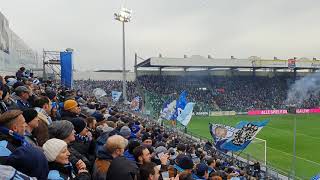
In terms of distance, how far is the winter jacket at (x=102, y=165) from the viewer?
464 centimetres

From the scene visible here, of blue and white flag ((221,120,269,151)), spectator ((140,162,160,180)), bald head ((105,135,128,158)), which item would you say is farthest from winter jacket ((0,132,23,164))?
blue and white flag ((221,120,269,151))

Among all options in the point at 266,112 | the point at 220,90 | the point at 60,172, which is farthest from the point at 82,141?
the point at 220,90

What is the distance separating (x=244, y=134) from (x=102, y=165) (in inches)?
505

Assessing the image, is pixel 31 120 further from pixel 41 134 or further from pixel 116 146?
pixel 116 146

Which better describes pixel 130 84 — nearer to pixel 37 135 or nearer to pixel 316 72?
pixel 316 72

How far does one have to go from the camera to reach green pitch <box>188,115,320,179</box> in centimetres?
2315

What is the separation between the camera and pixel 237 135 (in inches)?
671

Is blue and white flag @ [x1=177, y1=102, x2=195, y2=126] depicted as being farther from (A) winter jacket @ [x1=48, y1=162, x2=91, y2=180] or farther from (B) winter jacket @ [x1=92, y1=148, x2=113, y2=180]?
(A) winter jacket @ [x1=48, y1=162, x2=91, y2=180]

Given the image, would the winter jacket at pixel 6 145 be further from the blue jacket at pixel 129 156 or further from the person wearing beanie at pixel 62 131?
the blue jacket at pixel 129 156

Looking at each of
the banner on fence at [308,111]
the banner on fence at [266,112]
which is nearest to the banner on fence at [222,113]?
the banner on fence at [266,112]

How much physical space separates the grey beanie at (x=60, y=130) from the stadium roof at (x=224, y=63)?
166 feet

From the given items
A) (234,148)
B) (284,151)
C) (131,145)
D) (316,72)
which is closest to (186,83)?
(316,72)

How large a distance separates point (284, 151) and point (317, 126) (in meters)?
17.5

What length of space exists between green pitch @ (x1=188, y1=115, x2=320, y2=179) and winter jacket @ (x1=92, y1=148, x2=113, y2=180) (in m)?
15.3
